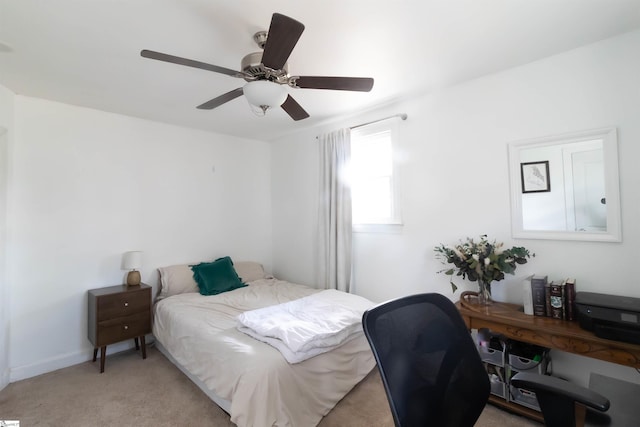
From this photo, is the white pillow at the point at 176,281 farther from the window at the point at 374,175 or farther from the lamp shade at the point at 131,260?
the window at the point at 374,175

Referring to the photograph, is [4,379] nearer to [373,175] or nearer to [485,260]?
[373,175]

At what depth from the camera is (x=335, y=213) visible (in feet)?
10.9

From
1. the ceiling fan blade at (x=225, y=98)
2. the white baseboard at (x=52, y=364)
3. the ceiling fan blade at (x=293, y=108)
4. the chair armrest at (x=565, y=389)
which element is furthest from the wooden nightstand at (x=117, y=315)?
the chair armrest at (x=565, y=389)

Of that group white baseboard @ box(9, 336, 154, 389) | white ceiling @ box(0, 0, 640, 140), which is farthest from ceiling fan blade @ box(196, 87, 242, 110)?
white baseboard @ box(9, 336, 154, 389)

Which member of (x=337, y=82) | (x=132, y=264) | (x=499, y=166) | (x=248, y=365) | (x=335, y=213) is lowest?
(x=248, y=365)

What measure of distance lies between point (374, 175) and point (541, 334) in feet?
6.49

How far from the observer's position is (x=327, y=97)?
2781mm

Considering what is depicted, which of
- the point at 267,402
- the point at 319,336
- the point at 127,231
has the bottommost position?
the point at 267,402

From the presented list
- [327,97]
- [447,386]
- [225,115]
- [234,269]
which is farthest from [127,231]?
[447,386]

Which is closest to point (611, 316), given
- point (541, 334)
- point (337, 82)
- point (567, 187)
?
point (541, 334)

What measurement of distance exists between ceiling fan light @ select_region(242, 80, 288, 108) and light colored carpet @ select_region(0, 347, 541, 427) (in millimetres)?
2109

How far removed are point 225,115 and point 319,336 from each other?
256cm

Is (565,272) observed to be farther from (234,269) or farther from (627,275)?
(234,269)

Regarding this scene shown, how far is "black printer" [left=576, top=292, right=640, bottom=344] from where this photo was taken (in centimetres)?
152
